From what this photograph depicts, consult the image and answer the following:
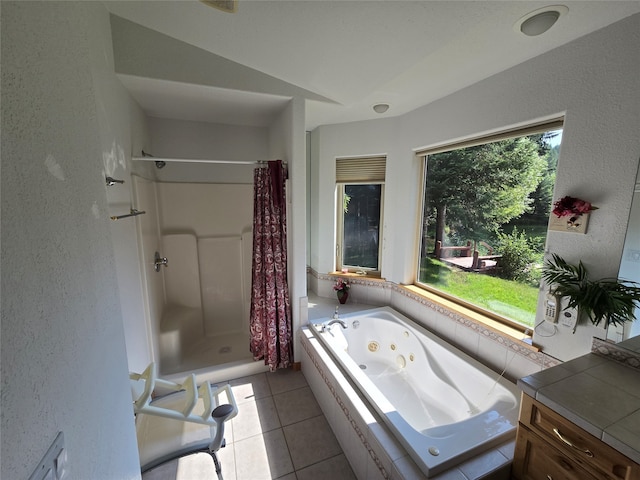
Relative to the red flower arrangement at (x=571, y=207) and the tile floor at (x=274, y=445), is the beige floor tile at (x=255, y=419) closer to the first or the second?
the tile floor at (x=274, y=445)

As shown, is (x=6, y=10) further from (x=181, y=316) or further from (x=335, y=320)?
(x=181, y=316)

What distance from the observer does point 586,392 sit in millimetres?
1103

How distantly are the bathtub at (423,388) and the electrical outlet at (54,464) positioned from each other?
1.30m

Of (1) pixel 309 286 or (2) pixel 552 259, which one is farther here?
(1) pixel 309 286

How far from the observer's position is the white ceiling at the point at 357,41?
1283 mm

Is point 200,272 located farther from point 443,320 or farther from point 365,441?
point 443,320

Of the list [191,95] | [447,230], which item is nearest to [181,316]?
[191,95]

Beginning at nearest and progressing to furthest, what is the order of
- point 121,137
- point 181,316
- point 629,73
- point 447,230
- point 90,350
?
point 90,350 → point 629,73 → point 121,137 → point 447,230 → point 181,316

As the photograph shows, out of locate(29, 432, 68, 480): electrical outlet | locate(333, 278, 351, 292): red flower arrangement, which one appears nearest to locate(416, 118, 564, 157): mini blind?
locate(333, 278, 351, 292): red flower arrangement

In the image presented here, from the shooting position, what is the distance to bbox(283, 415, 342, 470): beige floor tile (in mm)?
1732

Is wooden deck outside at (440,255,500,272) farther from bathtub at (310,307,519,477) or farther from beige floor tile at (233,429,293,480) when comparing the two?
beige floor tile at (233,429,293,480)

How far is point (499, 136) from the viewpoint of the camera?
1.93m

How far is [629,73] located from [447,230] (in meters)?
1.41

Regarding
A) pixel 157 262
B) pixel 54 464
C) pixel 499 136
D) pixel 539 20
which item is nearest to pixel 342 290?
pixel 157 262
